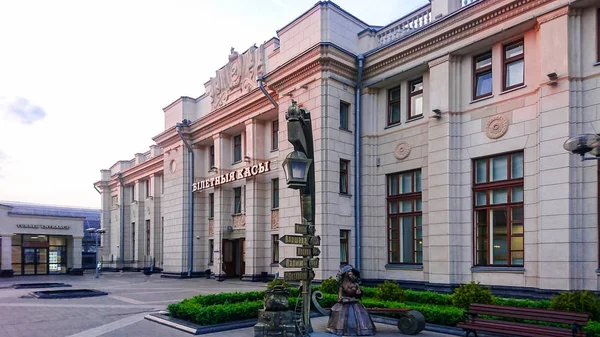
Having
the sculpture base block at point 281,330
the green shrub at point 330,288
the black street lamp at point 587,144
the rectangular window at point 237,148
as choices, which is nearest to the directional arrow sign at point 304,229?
the sculpture base block at point 281,330

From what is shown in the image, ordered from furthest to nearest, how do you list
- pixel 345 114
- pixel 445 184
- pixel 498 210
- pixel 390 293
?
pixel 345 114 → pixel 445 184 → pixel 498 210 → pixel 390 293

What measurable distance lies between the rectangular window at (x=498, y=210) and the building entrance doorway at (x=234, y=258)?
542 inches

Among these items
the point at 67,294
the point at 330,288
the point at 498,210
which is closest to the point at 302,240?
the point at 330,288

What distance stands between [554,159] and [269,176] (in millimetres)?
13409

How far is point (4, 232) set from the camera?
3164 cm

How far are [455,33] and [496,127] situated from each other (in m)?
3.44

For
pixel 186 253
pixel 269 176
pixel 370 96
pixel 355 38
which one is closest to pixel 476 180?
pixel 370 96

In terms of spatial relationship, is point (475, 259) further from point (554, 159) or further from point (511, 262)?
point (554, 159)

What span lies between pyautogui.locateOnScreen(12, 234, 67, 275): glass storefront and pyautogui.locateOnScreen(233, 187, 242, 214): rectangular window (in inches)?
668

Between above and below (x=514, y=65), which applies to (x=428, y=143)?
below

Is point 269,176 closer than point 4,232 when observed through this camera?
Yes

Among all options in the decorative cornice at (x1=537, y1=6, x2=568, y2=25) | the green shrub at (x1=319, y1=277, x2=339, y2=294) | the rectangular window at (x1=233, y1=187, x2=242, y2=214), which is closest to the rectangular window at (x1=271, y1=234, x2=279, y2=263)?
the rectangular window at (x1=233, y1=187, x2=242, y2=214)

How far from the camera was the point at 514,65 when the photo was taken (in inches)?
585

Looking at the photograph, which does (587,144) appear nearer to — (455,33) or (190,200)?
(455,33)
